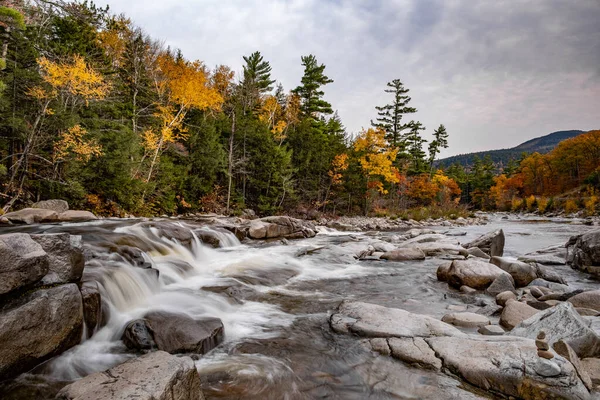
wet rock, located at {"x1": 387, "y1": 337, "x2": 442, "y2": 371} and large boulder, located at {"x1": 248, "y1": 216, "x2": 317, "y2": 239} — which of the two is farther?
large boulder, located at {"x1": 248, "y1": 216, "x2": 317, "y2": 239}

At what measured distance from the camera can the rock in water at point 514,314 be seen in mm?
4734

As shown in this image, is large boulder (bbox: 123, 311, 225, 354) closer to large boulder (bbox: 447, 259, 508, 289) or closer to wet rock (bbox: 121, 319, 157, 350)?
wet rock (bbox: 121, 319, 157, 350)

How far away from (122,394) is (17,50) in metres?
17.8

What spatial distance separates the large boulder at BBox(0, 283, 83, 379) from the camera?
10.1ft

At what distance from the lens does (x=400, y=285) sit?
7844 millimetres

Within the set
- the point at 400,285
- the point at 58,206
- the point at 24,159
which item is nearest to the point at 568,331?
the point at 400,285

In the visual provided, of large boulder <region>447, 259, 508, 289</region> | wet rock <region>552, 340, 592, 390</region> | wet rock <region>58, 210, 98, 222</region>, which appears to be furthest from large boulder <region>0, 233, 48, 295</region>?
wet rock <region>58, 210, 98, 222</region>

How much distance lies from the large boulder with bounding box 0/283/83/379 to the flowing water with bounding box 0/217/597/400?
0.14m

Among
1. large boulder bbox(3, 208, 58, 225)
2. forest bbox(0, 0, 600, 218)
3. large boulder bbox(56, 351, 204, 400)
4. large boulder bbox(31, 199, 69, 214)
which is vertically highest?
forest bbox(0, 0, 600, 218)

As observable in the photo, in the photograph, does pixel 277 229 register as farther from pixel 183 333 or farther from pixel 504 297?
pixel 183 333

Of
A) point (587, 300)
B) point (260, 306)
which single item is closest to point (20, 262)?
point (260, 306)

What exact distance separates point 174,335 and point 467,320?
4490 millimetres

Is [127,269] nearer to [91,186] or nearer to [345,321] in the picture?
[345,321]

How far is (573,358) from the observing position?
3.06m
